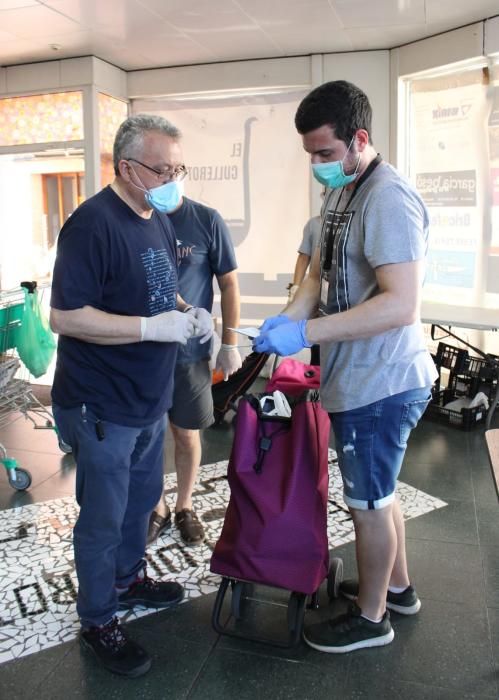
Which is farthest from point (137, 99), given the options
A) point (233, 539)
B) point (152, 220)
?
point (233, 539)

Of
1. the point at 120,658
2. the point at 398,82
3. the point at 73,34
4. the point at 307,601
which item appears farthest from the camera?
the point at 398,82

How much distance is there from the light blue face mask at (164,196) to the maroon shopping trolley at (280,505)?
2.09 ft

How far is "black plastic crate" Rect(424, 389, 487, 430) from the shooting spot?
396cm

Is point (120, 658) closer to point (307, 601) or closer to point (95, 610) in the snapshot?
point (95, 610)

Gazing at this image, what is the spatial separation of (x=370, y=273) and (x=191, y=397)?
1.08m

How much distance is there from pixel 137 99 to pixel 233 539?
472 centimetres

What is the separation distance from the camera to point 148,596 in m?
2.10

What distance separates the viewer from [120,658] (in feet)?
5.89

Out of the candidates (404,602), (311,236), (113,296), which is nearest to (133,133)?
(113,296)

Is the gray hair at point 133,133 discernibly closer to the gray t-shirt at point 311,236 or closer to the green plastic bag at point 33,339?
the green plastic bag at point 33,339

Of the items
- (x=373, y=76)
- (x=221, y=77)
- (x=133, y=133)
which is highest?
(x=221, y=77)

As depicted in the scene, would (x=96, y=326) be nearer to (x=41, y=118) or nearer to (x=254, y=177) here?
(x=254, y=177)

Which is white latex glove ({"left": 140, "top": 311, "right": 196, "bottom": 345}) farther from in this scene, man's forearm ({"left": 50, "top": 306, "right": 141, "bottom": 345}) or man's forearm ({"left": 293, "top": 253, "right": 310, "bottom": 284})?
man's forearm ({"left": 293, "top": 253, "right": 310, "bottom": 284})

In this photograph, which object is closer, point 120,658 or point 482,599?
point 120,658
